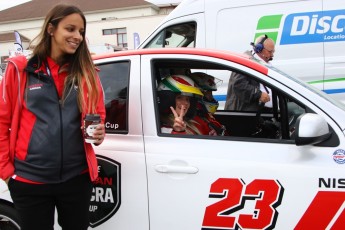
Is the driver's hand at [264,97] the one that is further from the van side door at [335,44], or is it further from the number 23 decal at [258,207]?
the van side door at [335,44]

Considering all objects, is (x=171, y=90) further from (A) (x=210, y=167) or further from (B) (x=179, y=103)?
(A) (x=210, y=167)

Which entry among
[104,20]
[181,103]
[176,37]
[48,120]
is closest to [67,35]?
[48,120]

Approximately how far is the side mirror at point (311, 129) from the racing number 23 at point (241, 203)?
0.28 meters

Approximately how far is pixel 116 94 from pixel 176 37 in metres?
3.48

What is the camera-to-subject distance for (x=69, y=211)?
1.97 meters

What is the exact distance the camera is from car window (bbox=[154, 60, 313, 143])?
2.37 m

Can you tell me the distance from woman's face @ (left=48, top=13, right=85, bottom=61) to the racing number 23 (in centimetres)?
107

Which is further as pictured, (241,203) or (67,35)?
(241,203)

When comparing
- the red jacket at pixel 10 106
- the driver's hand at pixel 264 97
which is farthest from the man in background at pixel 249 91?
the red jacket at pixel 10 106

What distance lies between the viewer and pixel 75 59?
1.96 meters

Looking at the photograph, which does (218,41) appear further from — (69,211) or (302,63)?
(69,211)

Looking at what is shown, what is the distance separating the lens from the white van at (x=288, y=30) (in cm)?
505

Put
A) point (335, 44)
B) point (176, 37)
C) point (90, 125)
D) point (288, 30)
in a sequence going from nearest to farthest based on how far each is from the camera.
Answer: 1. point (90, 125)
2. point (335, 44)
3. point (288, 30)
4. point (176, 37)

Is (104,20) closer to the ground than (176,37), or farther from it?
farther from it
